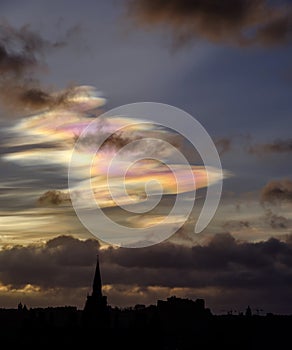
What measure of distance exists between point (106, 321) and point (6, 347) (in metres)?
Answer: 22.8

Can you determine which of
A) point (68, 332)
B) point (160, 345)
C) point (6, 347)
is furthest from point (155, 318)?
point (6, 347)

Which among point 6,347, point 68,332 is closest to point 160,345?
point 68,332

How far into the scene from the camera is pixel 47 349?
196125 millimetres

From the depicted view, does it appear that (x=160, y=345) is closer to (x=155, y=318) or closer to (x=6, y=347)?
(x=155, y=318)

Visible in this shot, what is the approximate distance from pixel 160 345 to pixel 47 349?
983 inches

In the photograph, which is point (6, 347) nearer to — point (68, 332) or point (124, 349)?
point (68, 332)

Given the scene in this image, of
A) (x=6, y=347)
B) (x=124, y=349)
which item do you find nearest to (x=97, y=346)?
(x=124, y=349)

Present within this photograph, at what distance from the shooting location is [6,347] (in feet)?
643

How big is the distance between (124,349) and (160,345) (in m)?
8.60

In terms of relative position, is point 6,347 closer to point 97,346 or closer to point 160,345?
point 97,346

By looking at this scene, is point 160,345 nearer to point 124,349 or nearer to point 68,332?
point 124,349

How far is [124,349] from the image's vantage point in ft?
637

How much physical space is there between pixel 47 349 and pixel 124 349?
17138mm

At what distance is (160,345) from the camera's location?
648 feet
